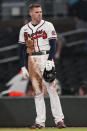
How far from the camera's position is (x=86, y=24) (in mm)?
17156

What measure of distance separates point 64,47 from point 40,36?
24.3 ft

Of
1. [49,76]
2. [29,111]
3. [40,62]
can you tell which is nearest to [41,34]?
[40,62]

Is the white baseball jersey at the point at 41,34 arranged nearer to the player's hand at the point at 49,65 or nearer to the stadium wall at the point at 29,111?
the player's hand at the point at 49,65

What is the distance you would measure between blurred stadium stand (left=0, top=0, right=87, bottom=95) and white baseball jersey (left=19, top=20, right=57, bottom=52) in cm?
491

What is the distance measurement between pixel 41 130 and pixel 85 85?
10.6ft

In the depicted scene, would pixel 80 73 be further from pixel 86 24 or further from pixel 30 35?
pixel 30 35

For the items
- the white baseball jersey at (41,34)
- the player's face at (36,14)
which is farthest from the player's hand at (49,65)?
the player's face at (36,14)

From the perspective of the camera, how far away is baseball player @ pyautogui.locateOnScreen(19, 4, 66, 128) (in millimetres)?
9001

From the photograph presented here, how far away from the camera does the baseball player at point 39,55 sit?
9.00m

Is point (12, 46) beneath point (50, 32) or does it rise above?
beneath

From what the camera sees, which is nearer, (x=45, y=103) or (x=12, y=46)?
(x=45, y=103)

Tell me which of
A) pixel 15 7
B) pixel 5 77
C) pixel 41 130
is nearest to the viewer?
pixel 41 130

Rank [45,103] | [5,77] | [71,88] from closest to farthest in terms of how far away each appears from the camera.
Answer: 1. [45,103]
2. [71,88]
3. [5,77]

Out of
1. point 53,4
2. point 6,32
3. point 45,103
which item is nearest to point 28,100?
point 45,103
